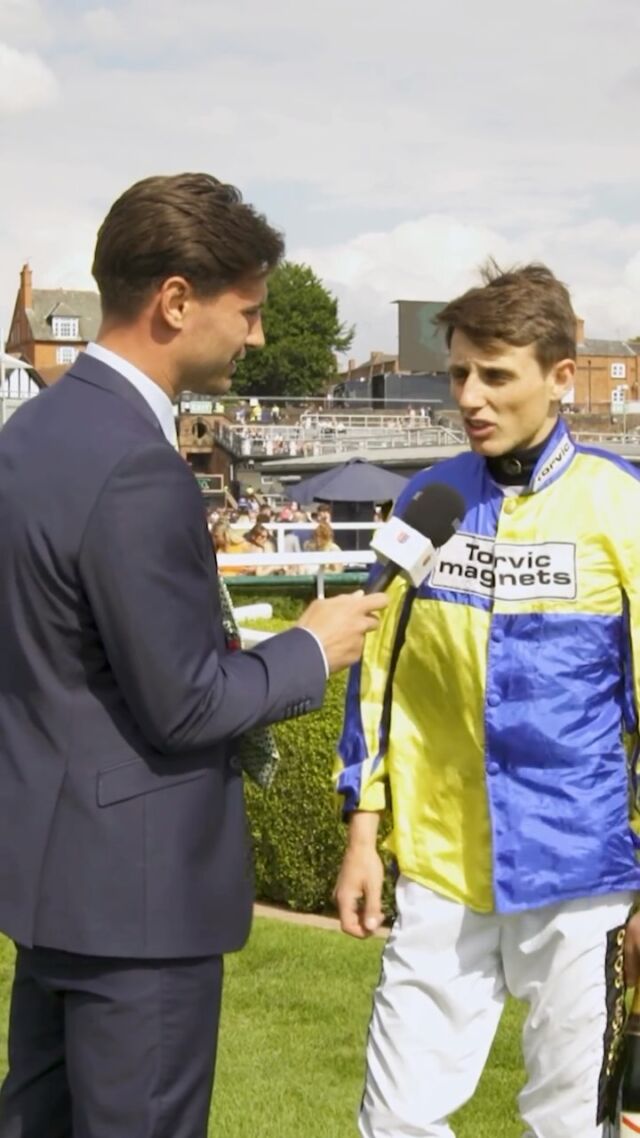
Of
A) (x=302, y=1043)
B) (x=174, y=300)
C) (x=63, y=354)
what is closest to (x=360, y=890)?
(x=174, y=300)

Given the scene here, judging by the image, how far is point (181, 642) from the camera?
2.47m

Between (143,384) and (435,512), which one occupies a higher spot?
(143,384)

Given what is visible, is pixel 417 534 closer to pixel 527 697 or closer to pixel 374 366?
pixel 527 697

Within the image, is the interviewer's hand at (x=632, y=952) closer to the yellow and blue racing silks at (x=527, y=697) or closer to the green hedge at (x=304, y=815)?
the yellow and blue racing silks at (x=527, y=697)

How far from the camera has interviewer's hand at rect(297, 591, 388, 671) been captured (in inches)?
108

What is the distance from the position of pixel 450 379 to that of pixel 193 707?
42.2 inches

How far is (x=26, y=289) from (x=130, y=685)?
112 metres

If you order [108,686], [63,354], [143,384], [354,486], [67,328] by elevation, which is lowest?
[354,486]

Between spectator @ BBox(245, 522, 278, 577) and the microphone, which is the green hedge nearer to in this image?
the microphone

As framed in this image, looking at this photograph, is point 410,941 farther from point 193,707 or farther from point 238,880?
point 193,707

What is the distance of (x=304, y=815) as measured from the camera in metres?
6.40

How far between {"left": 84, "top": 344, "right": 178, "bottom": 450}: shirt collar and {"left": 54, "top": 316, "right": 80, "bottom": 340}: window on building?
109076 mm

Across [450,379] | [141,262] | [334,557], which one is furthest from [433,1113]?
[334,557]

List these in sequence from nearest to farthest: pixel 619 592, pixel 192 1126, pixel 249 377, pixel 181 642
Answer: pixel 181 642, pixel 192 1126, pixel 619 592, pixel 249 377
